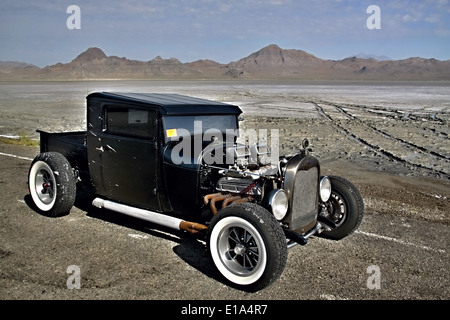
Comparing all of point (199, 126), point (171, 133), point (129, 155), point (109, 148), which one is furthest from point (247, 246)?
point (109, 148)

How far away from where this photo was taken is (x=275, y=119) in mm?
19328

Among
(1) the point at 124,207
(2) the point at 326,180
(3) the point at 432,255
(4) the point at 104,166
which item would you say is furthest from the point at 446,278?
(4) the point at 104,166

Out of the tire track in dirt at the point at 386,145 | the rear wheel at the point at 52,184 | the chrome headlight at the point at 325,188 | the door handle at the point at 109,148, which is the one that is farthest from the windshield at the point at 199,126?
the tire track in dirt at the point at 386,145

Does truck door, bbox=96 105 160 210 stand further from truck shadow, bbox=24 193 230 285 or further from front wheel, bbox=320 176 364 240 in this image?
front wheel, bbox=320 176 364 240

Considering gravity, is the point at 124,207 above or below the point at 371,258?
above

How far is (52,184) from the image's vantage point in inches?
235

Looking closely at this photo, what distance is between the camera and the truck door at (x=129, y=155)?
5051 mm

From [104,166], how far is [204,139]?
1.42m

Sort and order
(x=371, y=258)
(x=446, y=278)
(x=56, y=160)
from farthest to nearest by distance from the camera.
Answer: (x=56, y=160), (x=371, y=258), (x=446, y=278)

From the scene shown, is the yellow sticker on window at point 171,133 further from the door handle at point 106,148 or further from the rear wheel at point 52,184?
the rear wheel at point 52,184

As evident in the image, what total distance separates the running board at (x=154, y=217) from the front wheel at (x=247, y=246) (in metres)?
0.39

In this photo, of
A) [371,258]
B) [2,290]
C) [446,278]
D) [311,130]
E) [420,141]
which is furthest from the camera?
[311,130]

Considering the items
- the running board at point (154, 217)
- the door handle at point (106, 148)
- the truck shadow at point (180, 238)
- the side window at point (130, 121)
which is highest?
the side window at point (130, 121)

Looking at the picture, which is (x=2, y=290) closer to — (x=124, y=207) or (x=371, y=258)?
(x=124, y=207)
